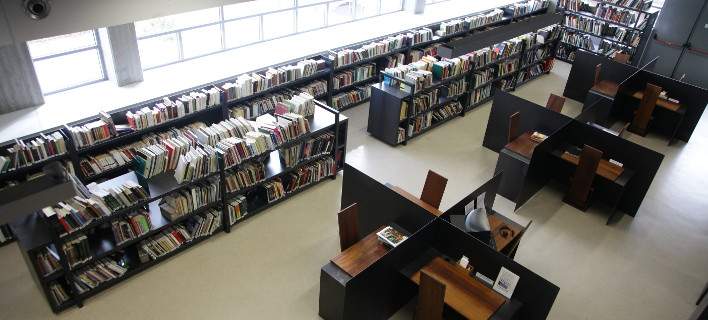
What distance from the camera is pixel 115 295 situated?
5.73 metres

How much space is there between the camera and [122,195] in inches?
217

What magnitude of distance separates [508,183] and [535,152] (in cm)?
76

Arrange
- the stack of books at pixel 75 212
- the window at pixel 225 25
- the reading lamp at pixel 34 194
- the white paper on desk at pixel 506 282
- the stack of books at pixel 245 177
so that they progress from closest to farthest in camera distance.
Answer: the reading lamp at pixel 34 194 → the white paper on desk at pixel 506 282 → the stack of books at pixel 75 212 → the stack of books at pixel 245 177 → the window at pixel 225 25

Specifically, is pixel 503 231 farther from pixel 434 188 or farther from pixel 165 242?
pixel 165 242

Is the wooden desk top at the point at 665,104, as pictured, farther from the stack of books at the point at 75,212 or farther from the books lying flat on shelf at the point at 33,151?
the books lying flat on shelf at the point at 33,151

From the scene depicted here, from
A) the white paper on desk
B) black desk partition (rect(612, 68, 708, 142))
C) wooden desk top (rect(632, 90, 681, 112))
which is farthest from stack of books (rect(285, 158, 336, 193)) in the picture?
wooden desk top (rect(632, 90, 681, 112))

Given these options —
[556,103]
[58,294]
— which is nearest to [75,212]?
[58,294]

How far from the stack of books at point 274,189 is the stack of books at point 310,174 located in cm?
15

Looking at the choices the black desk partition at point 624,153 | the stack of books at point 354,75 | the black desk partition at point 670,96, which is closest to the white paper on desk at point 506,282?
the black desk partition at point 624,153

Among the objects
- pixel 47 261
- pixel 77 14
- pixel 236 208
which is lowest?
pixel 236 208

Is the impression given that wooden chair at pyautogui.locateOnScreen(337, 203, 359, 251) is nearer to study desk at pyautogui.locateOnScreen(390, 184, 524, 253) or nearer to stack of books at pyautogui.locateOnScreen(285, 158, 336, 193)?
study desk at pyautogui.locateOnScreen(390, 184, 524, 253)

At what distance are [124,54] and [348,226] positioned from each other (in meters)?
4.68

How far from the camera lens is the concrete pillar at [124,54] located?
732cm

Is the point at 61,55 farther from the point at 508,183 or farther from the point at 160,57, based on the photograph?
the point at 508,183
